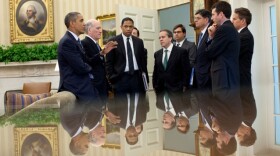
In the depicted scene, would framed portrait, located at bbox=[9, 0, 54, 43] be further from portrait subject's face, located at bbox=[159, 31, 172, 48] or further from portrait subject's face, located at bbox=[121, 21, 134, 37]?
portrait subject's face, located at bbox=[159, 31, 172, 48]

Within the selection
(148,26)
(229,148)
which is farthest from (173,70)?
(229,148)

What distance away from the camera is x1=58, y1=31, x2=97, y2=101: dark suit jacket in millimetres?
4844

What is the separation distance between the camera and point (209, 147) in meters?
0.71

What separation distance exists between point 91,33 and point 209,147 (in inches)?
210

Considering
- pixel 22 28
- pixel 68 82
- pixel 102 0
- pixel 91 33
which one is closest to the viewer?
pixel 68 82

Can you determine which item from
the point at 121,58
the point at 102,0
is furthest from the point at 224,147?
the point at 102,0

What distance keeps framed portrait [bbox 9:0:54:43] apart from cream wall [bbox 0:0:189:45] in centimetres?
23

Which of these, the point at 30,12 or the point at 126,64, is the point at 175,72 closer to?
the point at 126,64

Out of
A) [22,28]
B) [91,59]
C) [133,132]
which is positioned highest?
[22,28]

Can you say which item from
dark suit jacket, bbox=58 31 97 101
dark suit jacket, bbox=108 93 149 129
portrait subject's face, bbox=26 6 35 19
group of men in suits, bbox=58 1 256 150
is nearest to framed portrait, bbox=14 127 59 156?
dark suit jacket, bbox=108 93 149 129

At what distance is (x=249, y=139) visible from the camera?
848 mm

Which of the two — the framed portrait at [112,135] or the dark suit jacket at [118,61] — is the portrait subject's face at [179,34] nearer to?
the dark suit jacket at [118,61]

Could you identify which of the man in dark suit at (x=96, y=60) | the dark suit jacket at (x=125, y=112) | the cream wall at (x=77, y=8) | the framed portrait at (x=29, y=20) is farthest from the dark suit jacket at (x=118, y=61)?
the framed portrait at (x=29, y=20)

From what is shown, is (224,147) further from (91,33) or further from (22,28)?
(22,28)
